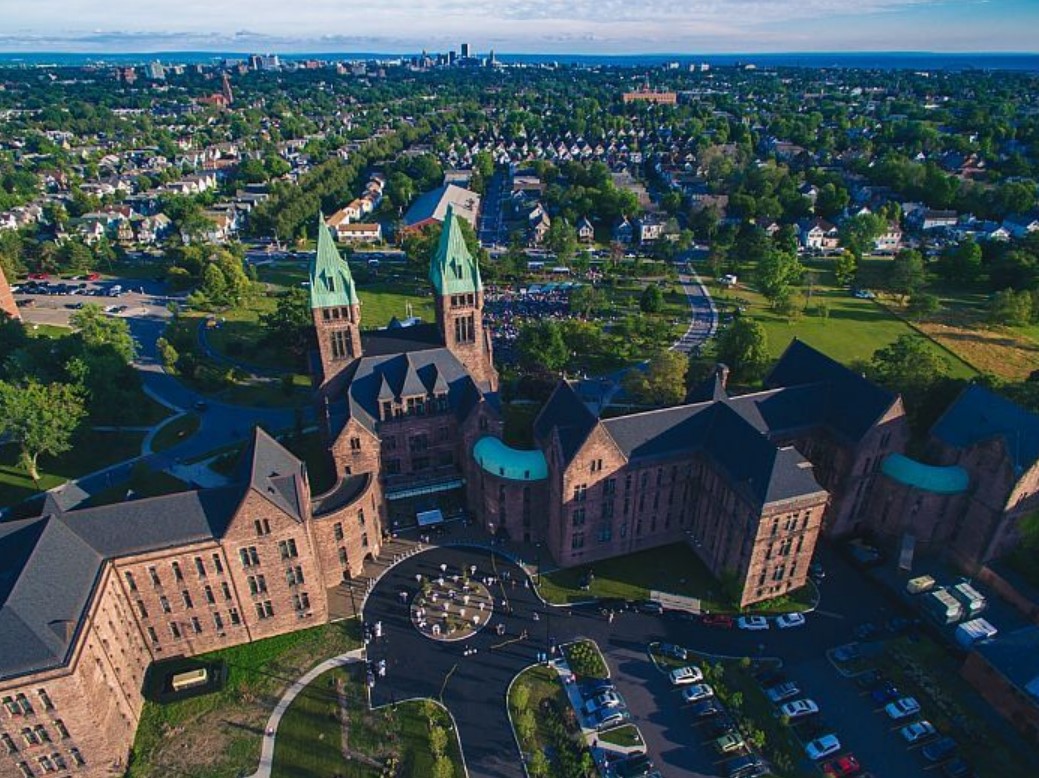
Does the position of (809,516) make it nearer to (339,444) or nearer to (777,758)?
(777,758)

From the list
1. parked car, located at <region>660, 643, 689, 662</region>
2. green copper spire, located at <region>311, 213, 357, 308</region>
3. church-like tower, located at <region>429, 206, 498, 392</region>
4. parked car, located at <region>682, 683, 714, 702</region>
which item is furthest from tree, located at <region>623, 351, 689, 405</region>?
parked car, located at <region>682, 683, 714, 702</region>

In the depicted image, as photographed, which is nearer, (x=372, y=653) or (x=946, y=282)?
(x=372, y=653)

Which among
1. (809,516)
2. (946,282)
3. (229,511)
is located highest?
(229,511)

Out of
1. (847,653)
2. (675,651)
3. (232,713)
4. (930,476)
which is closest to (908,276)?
(930,476)

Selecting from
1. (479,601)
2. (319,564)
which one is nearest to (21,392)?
(319,564)

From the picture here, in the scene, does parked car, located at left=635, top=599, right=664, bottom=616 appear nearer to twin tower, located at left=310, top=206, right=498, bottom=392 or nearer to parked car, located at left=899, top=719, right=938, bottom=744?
parked car, located at left=899, top=719, right=938, bottom=744

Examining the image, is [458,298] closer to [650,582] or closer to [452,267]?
[452,267]

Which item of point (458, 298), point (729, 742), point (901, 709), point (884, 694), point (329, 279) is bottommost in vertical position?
point (884, 694)
